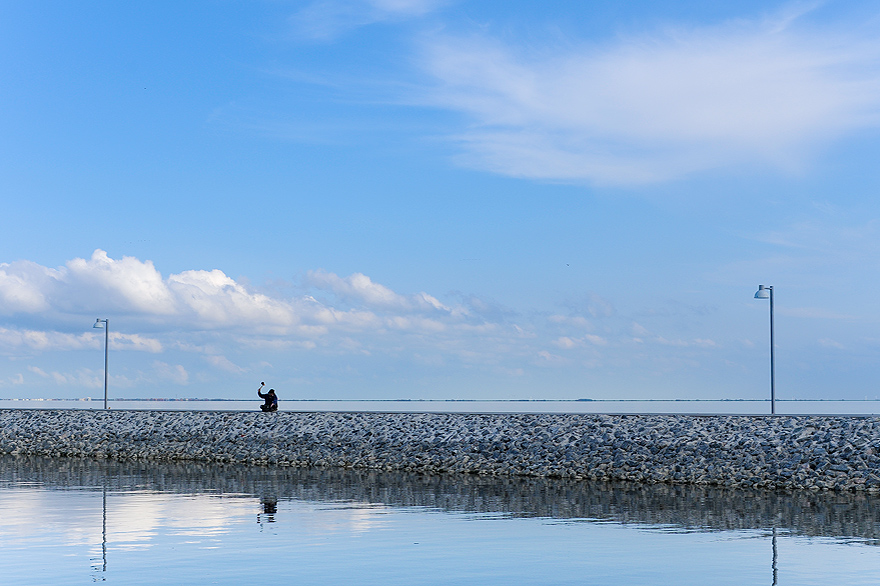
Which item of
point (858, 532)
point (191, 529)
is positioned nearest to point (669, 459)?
point (858, 532)

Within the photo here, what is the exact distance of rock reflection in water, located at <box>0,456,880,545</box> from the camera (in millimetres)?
22328

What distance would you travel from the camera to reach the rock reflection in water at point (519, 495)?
2233 centimetres

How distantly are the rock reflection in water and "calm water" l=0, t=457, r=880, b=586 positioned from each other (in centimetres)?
8

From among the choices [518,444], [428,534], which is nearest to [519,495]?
[518,444]

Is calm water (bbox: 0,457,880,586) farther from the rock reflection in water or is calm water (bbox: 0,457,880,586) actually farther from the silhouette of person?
the silhouette of person

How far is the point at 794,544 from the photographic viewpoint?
725 inches

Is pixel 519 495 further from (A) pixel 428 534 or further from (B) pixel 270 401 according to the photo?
(B) pixel 270 401

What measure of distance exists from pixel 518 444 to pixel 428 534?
1703 centimetres

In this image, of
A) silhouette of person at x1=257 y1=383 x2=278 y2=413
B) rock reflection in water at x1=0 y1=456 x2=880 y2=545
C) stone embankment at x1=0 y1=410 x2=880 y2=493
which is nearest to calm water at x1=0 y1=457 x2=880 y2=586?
rock reflection in water at x1=0 y1=456 x2=880 y2=545

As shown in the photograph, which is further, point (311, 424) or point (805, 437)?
point (311, 424)

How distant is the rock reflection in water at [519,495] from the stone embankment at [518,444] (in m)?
1.26

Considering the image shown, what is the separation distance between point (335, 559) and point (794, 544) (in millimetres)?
7976

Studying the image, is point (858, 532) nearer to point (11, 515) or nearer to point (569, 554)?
point (569, 554)

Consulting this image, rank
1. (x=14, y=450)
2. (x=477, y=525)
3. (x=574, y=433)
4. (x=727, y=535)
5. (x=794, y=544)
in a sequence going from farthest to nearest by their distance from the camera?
(x=14, y=450) → (x=574, y=433) → (x=477, y=525) → (x=727, y=535) → (x=794, y=544)
